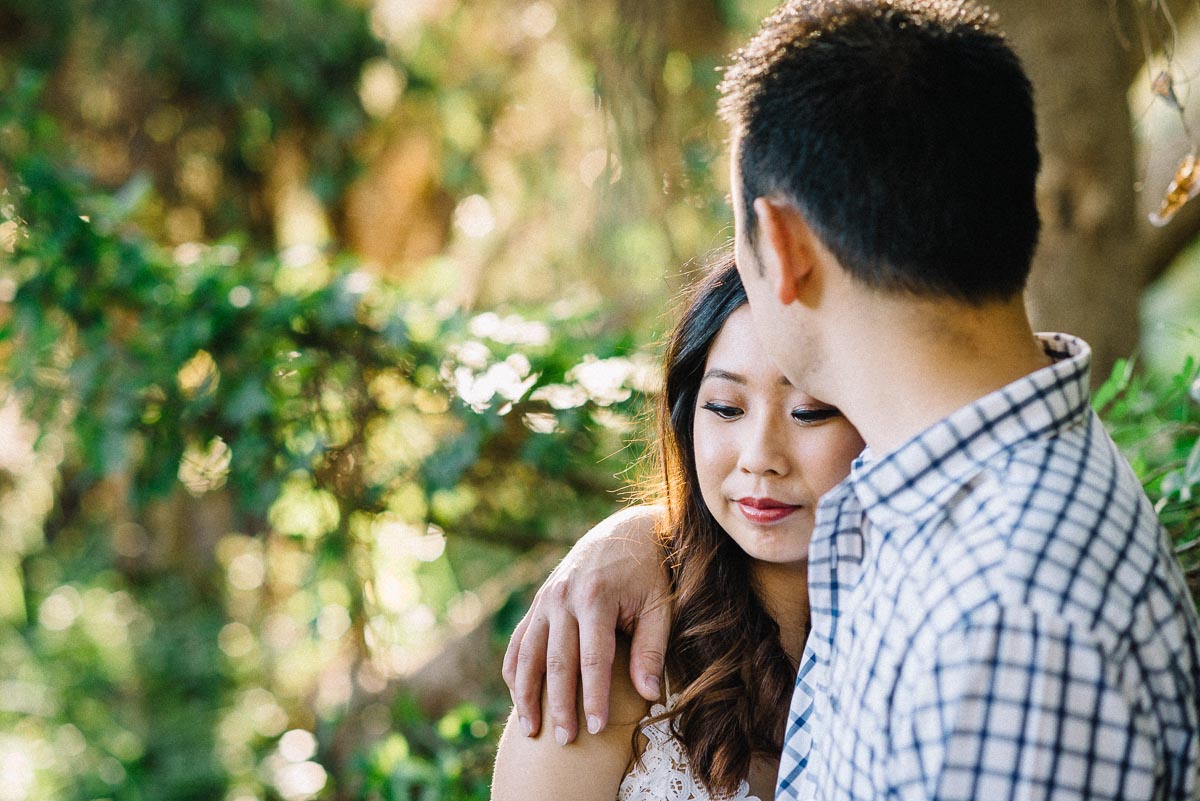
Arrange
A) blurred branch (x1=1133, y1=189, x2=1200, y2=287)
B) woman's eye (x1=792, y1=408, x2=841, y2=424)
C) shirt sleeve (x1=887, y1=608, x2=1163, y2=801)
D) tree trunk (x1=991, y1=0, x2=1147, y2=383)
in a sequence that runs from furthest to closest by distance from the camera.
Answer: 1. blurred branch (x1=1133, y1=189, x2=1200, y2=287)
2. tree trunk (x1=991, y1=0, x2=1147, y2=383)
3. woman's eye (x1=792, y1=408, x2=841, y2=424)
4. shirt sleeve (x1=887, y1=608, x2=1163, y2=801)

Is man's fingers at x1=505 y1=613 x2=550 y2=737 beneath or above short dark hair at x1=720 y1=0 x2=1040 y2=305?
beneath

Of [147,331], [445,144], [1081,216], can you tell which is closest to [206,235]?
[445,144]

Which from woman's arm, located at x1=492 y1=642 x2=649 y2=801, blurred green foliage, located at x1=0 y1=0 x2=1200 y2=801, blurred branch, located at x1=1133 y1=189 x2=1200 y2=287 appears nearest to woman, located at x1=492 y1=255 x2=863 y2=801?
woman's arm, located at x1=492 y1=642 x2=649 y2=801

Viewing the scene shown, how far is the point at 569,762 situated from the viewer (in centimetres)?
127

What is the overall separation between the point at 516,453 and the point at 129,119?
110 inches

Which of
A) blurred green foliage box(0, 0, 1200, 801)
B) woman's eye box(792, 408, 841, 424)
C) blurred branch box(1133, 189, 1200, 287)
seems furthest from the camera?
blurred branch box(1133, 189, 1200, 287)

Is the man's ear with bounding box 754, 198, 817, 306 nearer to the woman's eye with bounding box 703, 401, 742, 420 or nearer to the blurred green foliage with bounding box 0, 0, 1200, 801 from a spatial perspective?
the woman's eye with bounding box 703, 401, 742, 420

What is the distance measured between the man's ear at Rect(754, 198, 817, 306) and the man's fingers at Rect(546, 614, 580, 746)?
0.58 metres

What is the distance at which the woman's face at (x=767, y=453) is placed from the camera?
49.3 inches

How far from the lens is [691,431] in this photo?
4.89ft

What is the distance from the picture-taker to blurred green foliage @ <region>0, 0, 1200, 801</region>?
2.40m

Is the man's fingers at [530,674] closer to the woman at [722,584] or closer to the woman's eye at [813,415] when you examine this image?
the woman at [722,584]

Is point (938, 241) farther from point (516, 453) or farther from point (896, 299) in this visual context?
point (516, 453)

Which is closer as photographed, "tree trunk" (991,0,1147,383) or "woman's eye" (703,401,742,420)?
"woman's eye" (703,401,742,420)
